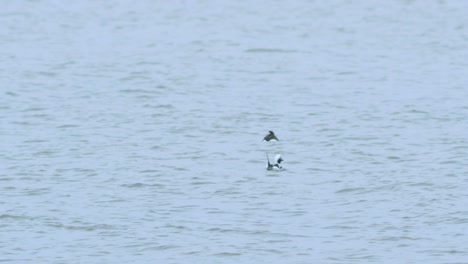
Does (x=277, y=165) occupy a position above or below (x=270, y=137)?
below

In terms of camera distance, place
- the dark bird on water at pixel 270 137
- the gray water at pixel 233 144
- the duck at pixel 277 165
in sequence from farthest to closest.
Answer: the dark bird on water at pixel 270 137
the duck at pixel 277 165
the gray water at pixel 233 144

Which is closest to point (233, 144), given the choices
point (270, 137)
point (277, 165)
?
point (270, 137)

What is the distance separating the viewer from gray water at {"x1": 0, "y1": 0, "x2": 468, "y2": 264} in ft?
36.6

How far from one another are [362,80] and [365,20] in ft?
36.9

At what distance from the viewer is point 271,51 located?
2686 cm

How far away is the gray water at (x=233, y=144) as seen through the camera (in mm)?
11164

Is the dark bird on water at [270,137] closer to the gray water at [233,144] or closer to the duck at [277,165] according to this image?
the gray water at [233,144]

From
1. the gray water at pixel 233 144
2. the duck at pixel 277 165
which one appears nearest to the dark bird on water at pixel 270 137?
the gray water at pixel 233 144

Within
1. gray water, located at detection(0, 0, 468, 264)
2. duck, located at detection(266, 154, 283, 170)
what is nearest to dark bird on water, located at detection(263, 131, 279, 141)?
gray water, located at detection(0, 0, 468, 264)

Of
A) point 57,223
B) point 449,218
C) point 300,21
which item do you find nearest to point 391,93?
point 449,218

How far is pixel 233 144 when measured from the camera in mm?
16234

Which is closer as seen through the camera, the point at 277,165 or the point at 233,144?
the point at 277,165

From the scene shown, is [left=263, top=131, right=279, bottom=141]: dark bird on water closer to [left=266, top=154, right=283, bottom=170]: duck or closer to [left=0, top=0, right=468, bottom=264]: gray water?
[left=0, top=0, right=468, bottom=264]: gray water

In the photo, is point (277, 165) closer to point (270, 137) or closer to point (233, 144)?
point (270, 137)
